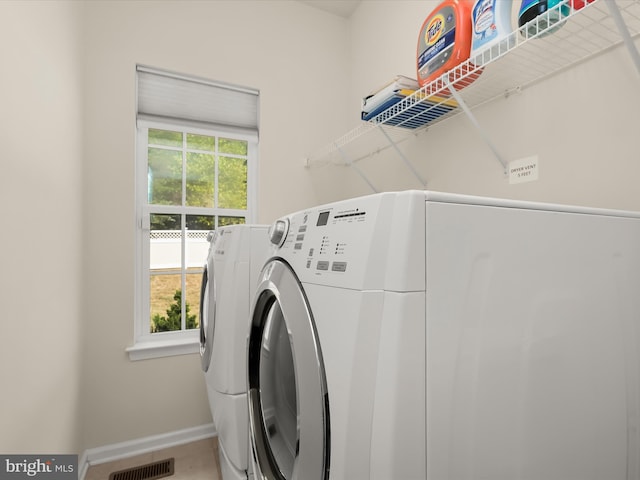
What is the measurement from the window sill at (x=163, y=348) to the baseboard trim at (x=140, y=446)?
0.49 m

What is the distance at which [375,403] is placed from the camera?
532 mm

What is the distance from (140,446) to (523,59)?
279 cm

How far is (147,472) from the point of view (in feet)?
6.08

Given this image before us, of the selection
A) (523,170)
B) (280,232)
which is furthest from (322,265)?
(523,170)

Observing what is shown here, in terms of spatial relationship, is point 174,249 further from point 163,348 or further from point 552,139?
point 552,139

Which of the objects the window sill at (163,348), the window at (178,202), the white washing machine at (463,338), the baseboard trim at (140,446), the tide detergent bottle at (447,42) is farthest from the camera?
the window at (178,202)

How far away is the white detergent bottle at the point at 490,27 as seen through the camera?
1110mm

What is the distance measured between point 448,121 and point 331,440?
160cm

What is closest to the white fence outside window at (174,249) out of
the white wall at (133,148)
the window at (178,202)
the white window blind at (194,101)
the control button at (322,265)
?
the window at (178,202)

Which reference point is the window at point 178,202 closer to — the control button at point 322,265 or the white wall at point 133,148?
the white wall at point 133,148

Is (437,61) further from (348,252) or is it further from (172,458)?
(172,458)

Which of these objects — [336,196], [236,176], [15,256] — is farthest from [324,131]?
[15,256]

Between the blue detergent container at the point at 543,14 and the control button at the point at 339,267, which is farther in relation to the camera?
the blue detergent container at the point at 543,14

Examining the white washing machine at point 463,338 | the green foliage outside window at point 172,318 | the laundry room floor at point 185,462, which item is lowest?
the laundry room floor at point 185,462
